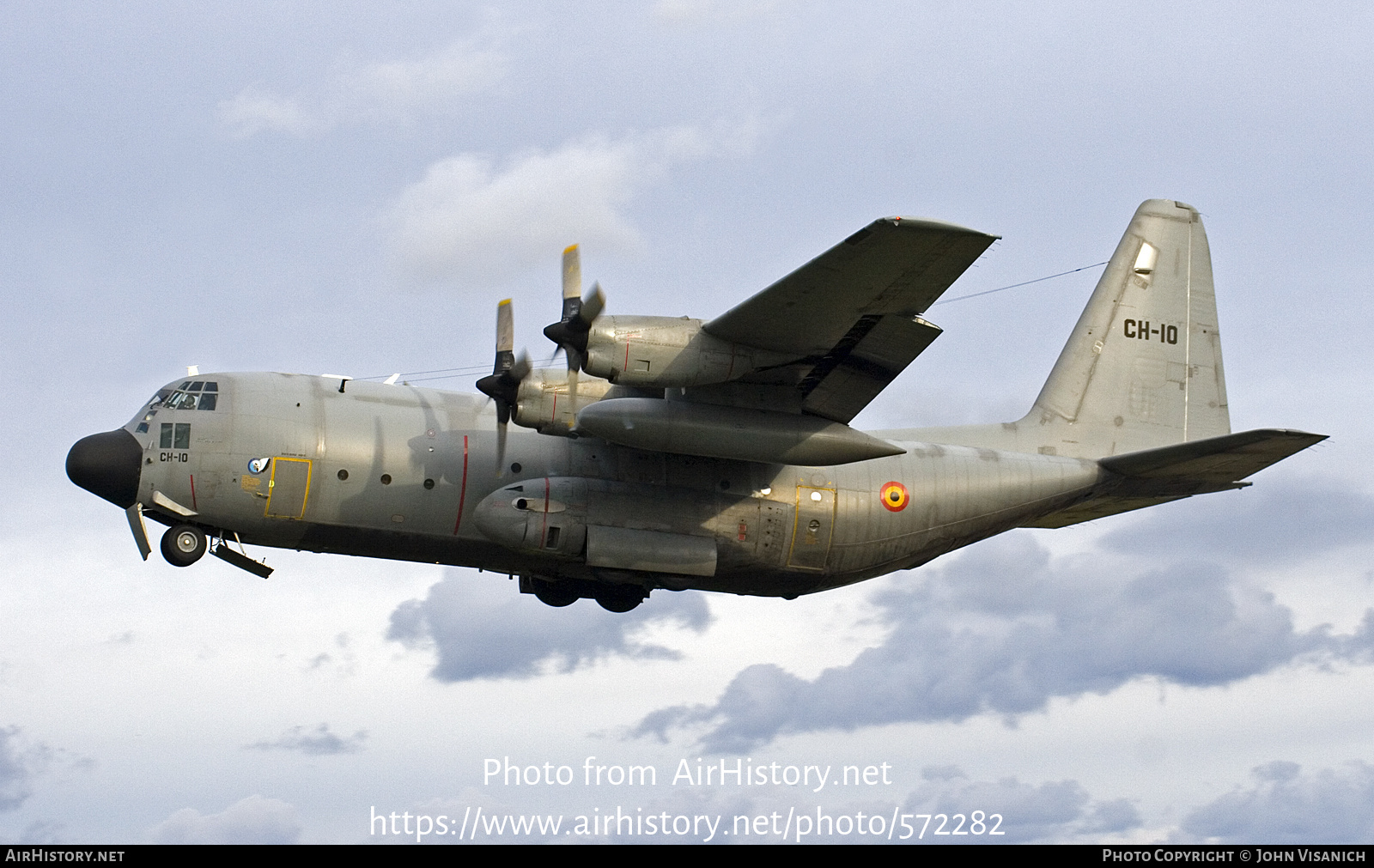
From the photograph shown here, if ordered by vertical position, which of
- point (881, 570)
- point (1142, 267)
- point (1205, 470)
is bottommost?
point (881, 570)

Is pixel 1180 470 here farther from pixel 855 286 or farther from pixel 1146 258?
pixel 855 286

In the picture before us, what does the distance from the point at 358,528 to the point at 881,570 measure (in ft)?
24.3

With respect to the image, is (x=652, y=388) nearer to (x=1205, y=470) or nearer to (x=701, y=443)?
(x=701, y=443)

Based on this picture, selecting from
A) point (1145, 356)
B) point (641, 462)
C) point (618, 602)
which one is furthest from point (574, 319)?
point (1145, 356)

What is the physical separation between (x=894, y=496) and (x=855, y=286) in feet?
15.5

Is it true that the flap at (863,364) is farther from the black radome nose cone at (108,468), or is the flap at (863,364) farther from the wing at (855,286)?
the black radome nose cone at (108,468)

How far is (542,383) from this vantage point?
18500mm

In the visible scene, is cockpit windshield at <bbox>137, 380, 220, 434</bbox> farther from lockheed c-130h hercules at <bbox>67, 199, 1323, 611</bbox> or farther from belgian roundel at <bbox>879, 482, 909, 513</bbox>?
belgian roundel at <bbox>879, 482, 909, 513</bbox>

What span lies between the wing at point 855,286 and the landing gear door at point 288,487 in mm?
5559

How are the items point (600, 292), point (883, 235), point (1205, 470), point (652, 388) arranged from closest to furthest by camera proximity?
1. point (883, 235)
2. point (600, 292)
3. point (652, 388)
4. point (1205, 470)

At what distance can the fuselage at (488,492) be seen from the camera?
1844cm

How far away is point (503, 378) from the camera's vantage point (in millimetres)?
18578

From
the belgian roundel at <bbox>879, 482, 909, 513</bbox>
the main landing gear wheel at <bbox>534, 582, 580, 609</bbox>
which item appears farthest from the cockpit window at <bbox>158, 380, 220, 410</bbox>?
the belgian roundel at <bbox>879, 482, 909, 513</bbox>
